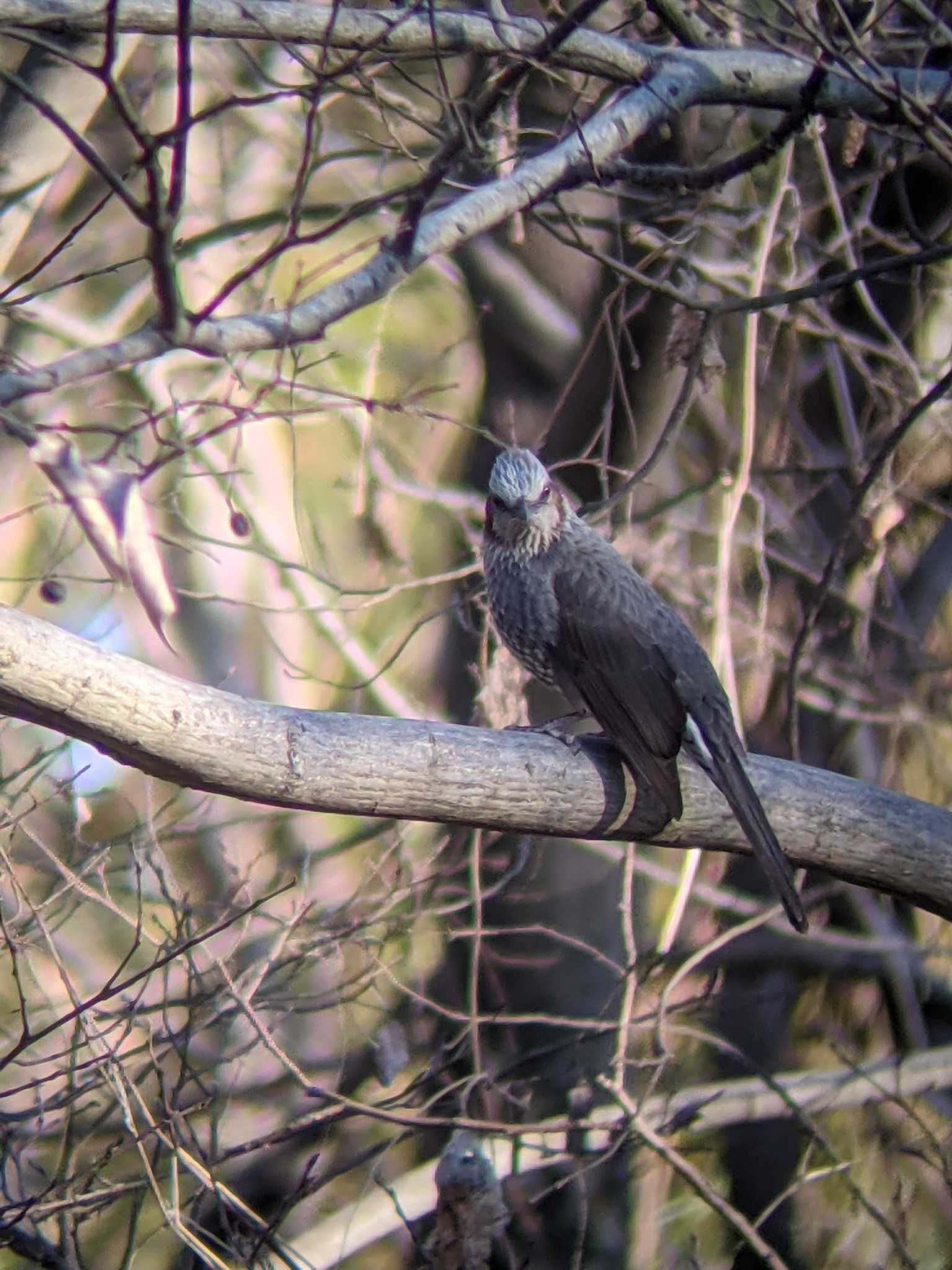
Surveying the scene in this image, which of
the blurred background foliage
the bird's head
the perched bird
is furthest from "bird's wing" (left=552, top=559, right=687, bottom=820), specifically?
the blurred background foliage

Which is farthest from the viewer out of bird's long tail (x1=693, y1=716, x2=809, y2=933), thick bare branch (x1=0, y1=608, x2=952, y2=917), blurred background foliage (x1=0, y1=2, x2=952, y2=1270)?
blurred background foliage (x1=0, y1=2, x2=952, y2=1270)

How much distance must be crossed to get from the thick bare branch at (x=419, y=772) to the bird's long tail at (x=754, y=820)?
79mm

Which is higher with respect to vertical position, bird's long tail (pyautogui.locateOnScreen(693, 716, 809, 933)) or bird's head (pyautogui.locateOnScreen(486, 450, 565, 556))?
bird's head (pyautogui.locateOnScreen(486, 450, 565, 556))

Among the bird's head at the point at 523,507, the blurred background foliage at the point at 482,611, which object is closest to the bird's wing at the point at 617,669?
the bird's head at the point at 523,507

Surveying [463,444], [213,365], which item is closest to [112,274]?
[213,365]

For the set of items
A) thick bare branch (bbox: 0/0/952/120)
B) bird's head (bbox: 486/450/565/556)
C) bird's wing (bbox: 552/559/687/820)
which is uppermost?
thick bare branch (bbox: 0/0/952/120)

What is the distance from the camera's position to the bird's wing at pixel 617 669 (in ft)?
8.66

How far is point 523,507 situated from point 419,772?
3.78 ft

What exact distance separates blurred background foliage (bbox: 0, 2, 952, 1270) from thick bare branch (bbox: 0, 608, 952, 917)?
178 centimetres

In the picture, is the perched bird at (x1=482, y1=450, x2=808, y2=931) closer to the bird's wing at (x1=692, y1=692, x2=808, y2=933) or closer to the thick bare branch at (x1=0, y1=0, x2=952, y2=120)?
the bird's wing at (x1=692, y1=692, x2=808, y2=933)

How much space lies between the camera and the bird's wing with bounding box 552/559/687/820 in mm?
2639

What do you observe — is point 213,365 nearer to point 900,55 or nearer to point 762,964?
point 900,55

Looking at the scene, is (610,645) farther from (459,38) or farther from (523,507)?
(459,38)

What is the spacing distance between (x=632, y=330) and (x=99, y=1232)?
4.59 m
